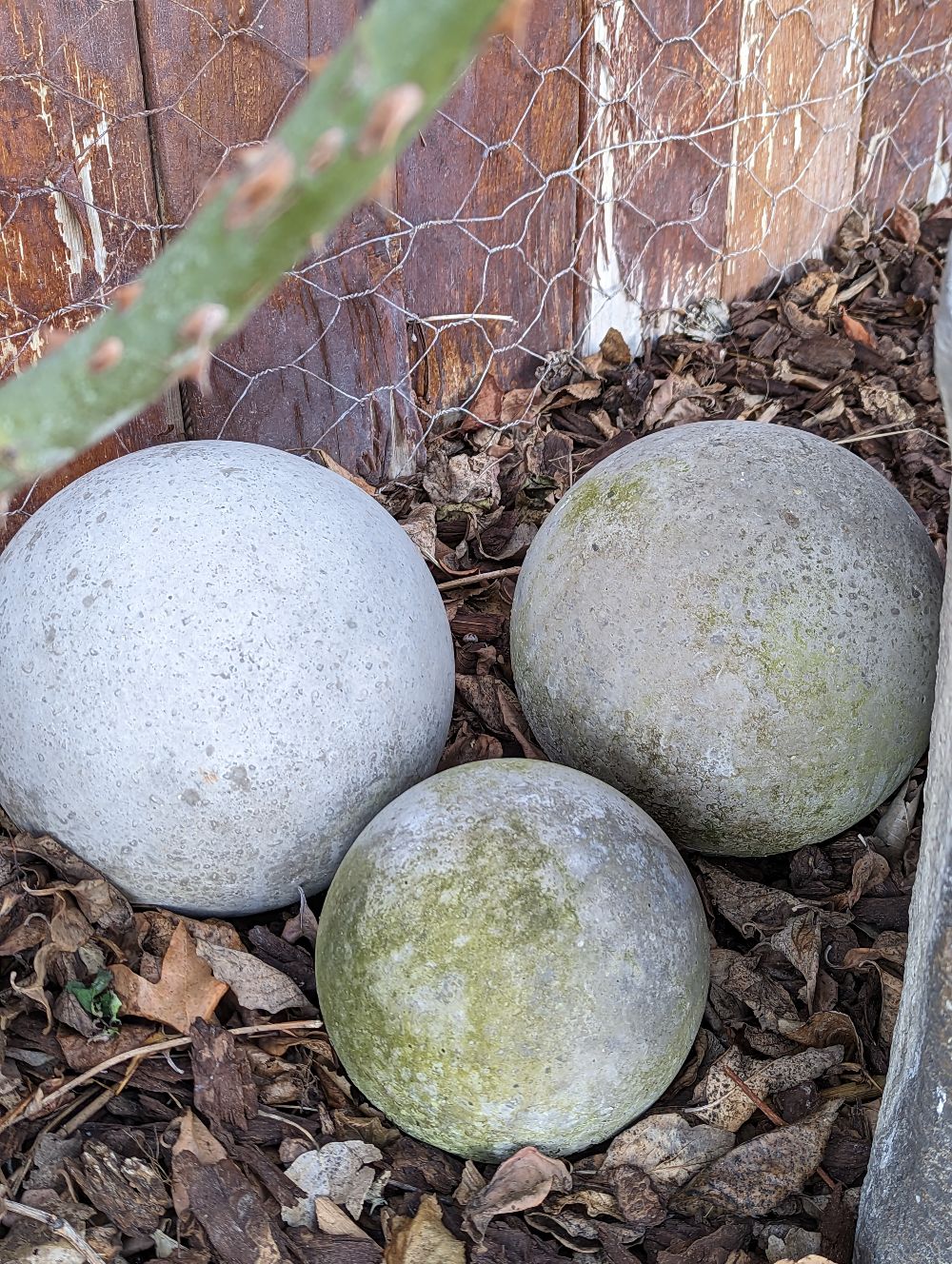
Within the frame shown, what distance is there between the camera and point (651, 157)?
3.70 metres

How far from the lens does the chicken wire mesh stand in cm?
252

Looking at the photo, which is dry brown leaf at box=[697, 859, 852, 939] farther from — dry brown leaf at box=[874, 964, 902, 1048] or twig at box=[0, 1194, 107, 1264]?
twig at box=[0, 1194, 107, 1264]

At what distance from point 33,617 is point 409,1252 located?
1.22 metres

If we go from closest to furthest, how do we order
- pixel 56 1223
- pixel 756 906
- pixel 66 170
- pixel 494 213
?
pixel 56 1223 → pixel 756 906 → pixel 66 170 → pixel 494 213

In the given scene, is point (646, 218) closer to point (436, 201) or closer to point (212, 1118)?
point (436, 201)

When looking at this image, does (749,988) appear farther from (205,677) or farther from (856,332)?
(856,332)

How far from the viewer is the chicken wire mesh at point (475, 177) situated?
2.52 metres

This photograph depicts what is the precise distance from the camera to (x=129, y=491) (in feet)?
6.98

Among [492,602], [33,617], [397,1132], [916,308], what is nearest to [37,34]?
[33,617]

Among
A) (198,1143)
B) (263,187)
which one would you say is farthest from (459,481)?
(263,187)

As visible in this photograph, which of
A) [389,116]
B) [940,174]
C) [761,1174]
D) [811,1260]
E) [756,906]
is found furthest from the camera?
[940,174]

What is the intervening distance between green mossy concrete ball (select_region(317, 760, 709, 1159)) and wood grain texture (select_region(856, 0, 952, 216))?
3688 millimetres

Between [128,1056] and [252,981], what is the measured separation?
0.81ft

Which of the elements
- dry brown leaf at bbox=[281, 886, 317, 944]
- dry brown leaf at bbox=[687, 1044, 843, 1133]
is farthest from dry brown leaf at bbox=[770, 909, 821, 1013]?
dry brown leaf at bbox=[281, 886, 317, 944]
